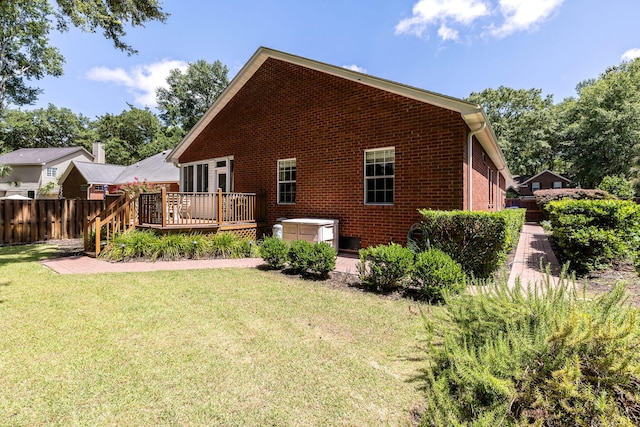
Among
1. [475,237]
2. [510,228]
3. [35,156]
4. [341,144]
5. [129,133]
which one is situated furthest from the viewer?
[129,133]

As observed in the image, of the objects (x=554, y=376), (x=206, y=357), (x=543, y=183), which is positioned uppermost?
(x=543, y=183)

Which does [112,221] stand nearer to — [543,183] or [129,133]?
[129,133]

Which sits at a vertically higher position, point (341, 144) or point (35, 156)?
point (35, 156)

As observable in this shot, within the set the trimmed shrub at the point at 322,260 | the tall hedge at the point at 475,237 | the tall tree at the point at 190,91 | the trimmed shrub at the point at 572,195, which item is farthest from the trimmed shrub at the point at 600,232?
the tall tree at the point at 190,91

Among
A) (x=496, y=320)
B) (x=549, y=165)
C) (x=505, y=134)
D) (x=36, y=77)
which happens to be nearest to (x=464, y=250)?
(x=496, y=320)

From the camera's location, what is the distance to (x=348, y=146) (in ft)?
29.7

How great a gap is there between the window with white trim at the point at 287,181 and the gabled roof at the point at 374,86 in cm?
325

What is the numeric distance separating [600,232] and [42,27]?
26.3 metres

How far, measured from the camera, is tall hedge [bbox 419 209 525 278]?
18.8ft

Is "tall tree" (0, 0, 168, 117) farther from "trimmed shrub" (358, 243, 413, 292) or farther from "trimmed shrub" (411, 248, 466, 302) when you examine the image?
"trimmed shrub" (411, 248, 466, 302)

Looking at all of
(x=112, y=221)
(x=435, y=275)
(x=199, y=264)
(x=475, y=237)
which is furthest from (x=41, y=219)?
(x=475, y=237)

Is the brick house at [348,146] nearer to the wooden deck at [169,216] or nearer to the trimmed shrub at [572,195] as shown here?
the wooden deck at [169,216]

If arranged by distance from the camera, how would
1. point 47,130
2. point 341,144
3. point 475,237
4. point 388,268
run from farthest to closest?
point 47,130
point 341,144
point 475,237
point 388,268

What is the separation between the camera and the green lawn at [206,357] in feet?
7.70
